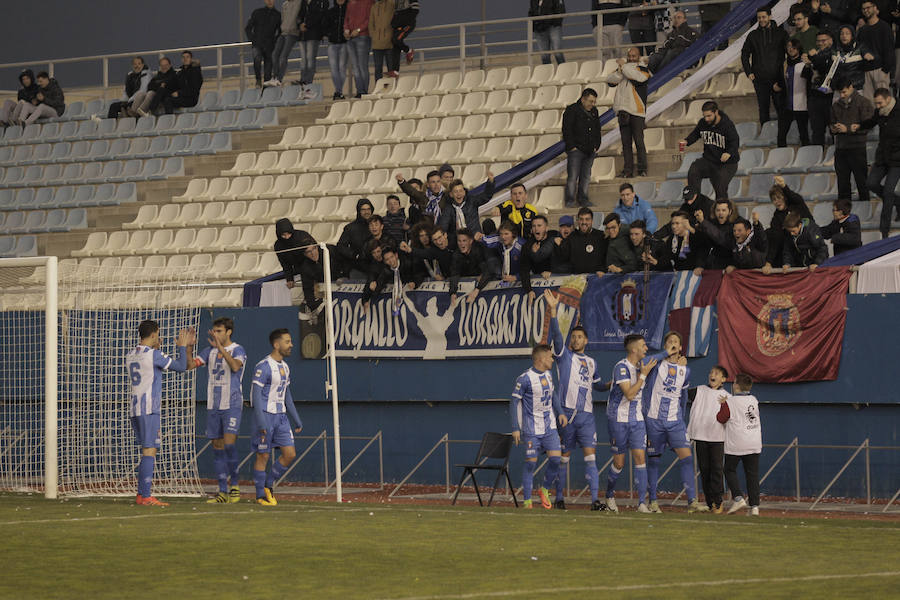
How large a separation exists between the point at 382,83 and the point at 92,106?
23.2ft

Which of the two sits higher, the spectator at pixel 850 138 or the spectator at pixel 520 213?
the spectator at pixel 850 138

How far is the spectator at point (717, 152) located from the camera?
18.8 m

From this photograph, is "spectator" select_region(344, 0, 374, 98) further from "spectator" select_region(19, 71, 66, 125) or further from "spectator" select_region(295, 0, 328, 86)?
"spectator" select_region(19, 71, 66, 125)

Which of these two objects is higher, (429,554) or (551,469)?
(551,469)

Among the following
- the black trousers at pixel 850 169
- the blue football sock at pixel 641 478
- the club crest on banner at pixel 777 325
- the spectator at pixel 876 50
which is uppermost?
the spectator at pixel 876 50

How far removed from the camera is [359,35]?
83.3 feet

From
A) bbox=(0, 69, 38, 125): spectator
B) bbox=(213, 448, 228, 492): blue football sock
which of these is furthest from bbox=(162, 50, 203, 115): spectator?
bbox=(213, 448, 228, 492): blue football sock

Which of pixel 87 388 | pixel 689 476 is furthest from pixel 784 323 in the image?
pixel 87 388

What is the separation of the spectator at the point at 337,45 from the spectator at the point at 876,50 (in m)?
9.65

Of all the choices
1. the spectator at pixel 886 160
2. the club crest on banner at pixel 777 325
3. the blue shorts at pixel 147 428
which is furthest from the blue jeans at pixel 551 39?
the blue shorts at pixel 147 428

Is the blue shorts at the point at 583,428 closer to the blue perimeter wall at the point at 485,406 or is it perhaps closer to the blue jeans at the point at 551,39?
the blue perimeter wall at the point at 485,406

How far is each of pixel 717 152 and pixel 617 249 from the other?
2218 millimetres

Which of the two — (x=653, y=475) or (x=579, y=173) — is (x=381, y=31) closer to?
(x=579, y=173)

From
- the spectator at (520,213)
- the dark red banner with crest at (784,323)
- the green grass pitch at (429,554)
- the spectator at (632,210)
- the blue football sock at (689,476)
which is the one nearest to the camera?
the green grass pitch at (429,554)
